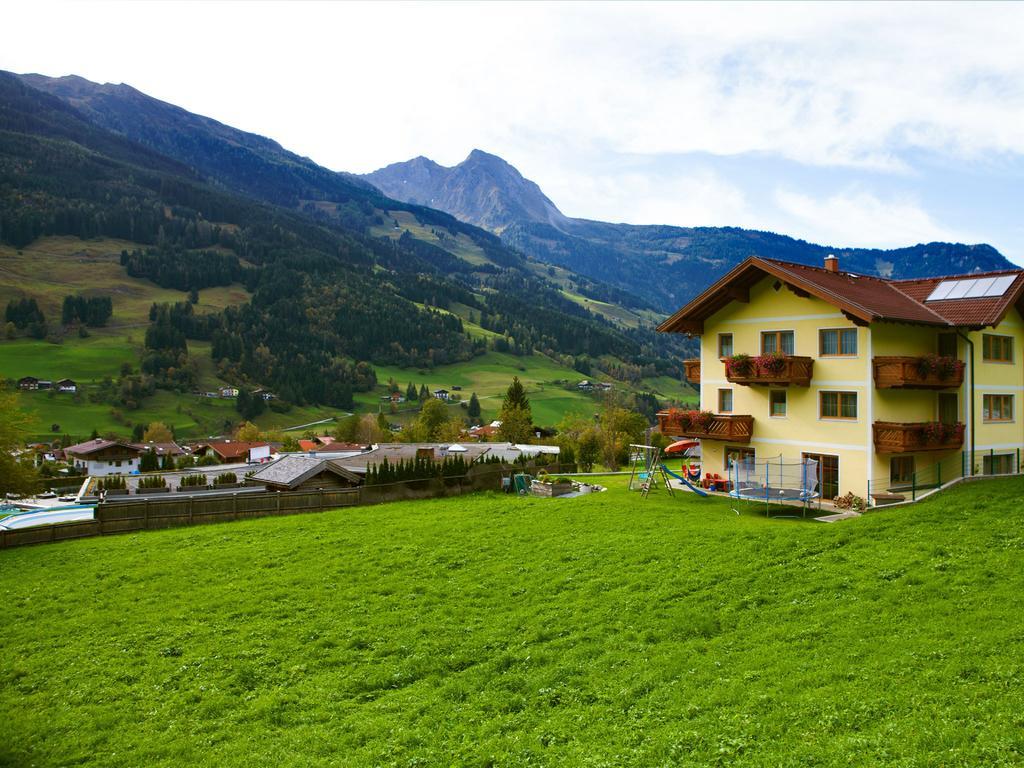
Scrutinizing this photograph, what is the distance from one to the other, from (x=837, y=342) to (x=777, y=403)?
4393 mm

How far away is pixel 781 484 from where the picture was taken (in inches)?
1211

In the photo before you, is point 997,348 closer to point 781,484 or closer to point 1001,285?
point 1001,285

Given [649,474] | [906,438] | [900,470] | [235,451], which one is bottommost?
[235,451]

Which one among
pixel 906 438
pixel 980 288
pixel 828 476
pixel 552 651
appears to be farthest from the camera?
pixel 980 288

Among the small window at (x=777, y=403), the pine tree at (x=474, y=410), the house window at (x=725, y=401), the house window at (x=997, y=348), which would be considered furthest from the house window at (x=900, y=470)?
the pine tree at (x=474, y=410)

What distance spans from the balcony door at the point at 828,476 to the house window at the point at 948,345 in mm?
8283

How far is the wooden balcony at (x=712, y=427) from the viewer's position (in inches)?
1441

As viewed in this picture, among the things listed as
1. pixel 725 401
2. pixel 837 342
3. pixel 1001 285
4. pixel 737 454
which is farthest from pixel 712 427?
pixel 1001 285

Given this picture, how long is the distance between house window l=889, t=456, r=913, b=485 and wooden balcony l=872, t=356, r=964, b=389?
11.5 feet

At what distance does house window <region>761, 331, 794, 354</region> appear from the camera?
36.0m

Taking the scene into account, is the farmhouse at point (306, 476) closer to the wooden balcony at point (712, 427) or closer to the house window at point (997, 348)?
the wooden balcony at point (712, 427)

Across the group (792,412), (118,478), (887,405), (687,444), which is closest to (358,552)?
(792,412)

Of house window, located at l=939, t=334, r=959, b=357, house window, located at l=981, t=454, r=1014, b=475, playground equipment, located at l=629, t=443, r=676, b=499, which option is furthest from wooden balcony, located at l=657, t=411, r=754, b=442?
house window, located at l=981, t=454, r=1014, b=475

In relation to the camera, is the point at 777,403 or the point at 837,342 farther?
the point at 777,403
